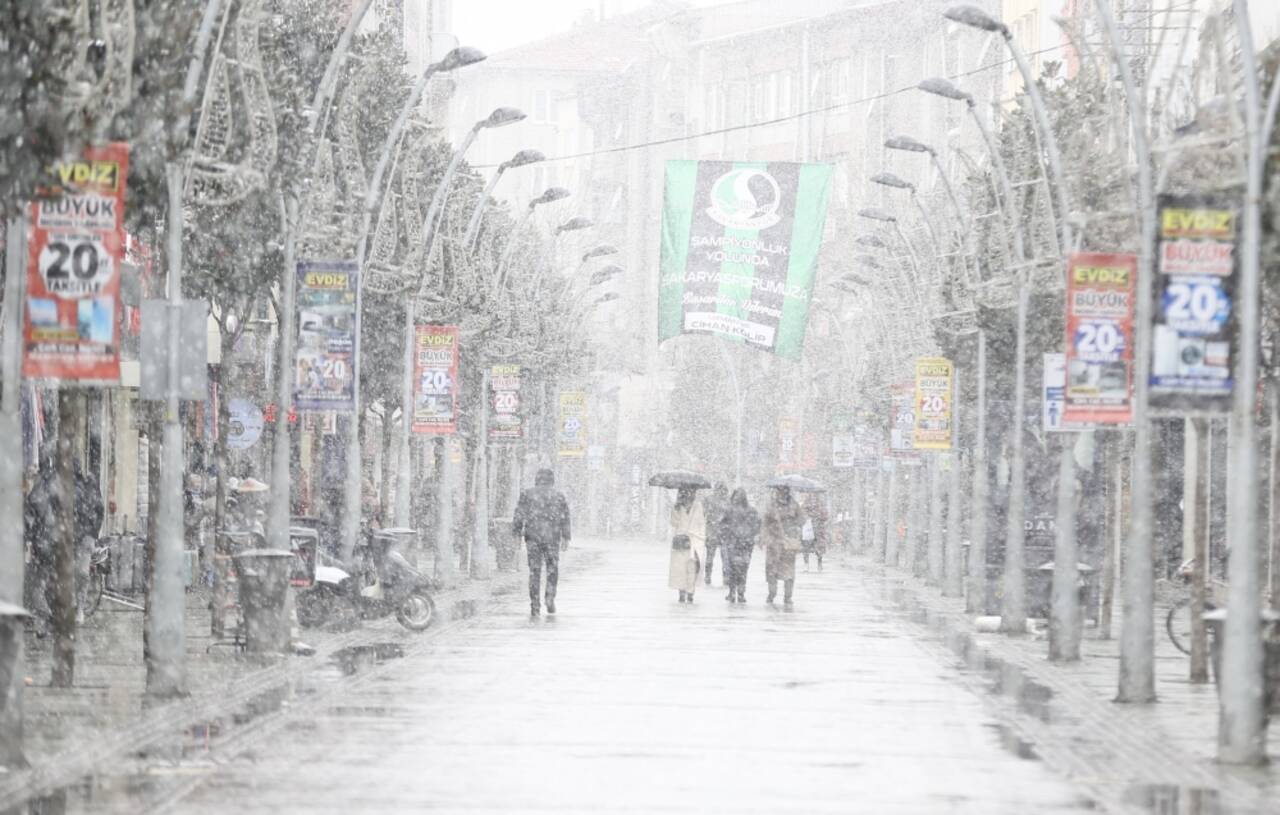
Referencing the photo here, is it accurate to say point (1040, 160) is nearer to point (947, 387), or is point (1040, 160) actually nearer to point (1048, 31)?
point (947, 387)

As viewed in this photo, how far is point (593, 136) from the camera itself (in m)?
137

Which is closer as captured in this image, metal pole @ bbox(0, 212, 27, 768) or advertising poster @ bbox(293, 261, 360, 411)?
metal pole @ bbox(0, 212, 27, 768)

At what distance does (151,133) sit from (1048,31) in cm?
6093

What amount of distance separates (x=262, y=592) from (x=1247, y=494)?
34.3 feet

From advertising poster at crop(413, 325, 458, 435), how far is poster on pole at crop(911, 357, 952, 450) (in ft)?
32.6

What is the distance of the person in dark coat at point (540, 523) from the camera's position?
111 ft

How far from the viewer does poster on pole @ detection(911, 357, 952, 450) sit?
47.1m

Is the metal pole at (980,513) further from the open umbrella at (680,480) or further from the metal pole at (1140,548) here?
the metal pole at (1140,548)

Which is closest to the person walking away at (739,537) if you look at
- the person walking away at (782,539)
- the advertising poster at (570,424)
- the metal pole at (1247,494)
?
the person walking away at (782,539)

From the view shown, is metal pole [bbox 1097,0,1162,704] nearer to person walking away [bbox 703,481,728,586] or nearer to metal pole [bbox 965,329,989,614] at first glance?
metal pole [bbox 965,329,989,614]

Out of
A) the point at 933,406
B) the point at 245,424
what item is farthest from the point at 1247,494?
the point at 933,406

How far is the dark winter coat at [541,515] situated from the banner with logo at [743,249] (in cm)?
2890

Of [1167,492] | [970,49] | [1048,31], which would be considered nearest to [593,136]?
[970,49]

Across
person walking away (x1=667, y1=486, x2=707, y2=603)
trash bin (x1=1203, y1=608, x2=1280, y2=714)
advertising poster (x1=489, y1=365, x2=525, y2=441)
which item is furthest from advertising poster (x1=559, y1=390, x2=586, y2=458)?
trash bin (x1=1203, y1=608, x2=1280, y2=714)
